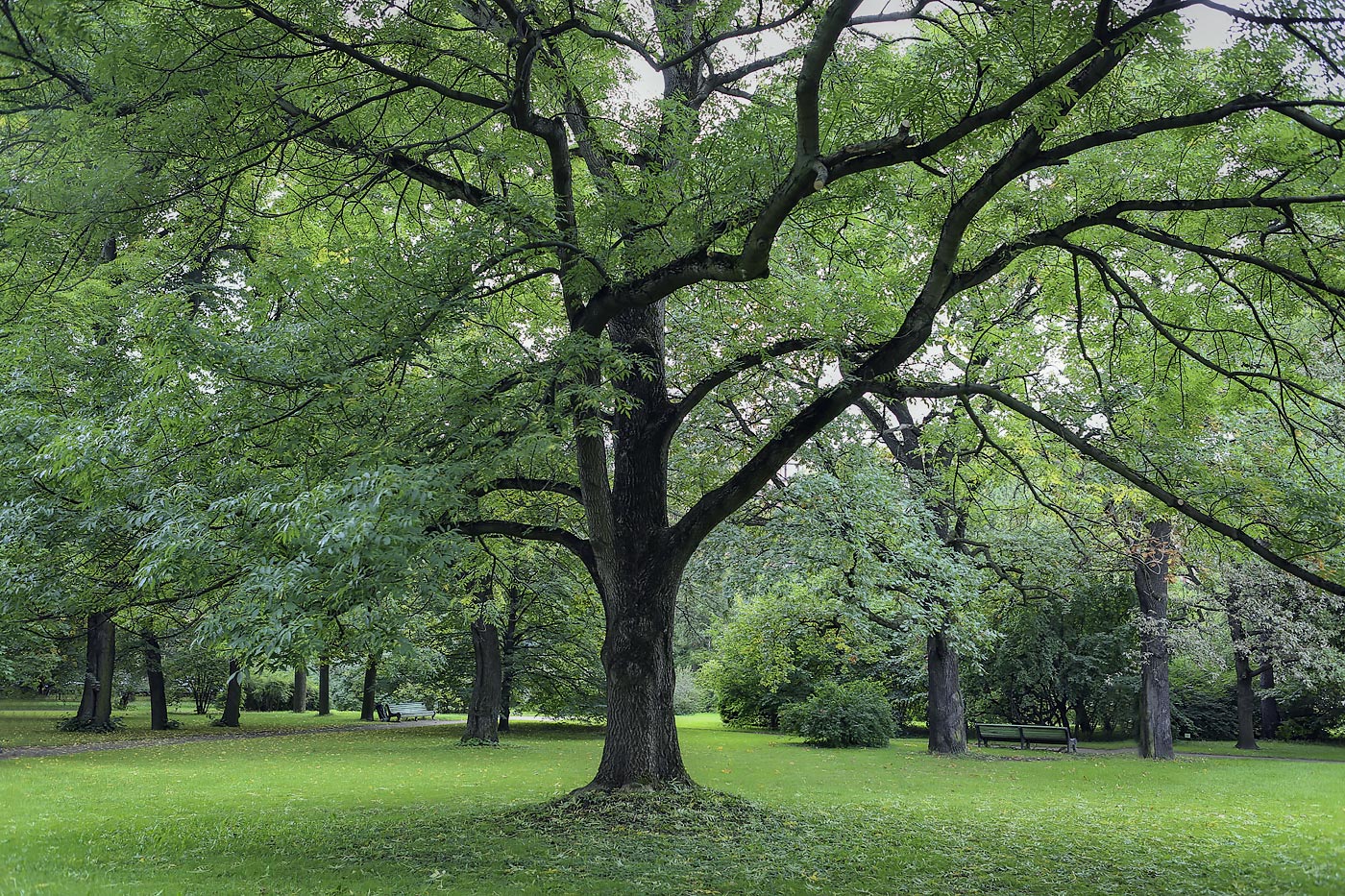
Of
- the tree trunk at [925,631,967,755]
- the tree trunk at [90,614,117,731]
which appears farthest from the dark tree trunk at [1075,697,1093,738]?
the tree trunk at [90,614,117,731]

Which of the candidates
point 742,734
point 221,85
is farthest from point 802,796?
point 742,734

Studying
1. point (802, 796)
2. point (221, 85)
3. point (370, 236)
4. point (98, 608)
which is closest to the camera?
point (221, 85)

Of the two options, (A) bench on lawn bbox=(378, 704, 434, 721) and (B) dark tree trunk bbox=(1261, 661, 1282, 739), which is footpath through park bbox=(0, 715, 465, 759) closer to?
(A) bench on lawn bbox=(378, 704, 434, 721)

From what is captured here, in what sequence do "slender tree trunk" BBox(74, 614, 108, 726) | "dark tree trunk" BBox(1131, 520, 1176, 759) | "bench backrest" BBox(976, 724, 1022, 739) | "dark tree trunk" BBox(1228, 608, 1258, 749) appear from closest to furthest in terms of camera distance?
"dark tree trunk" BBox(1131, 520, 1176, 759) < "bench backrest" BBox(976, 724, 1022, 739) < "slender tree trunk" BBox(74, 614, 108, 726) < "dark tree trunk" BBox(1228, 608, 1258, 749)

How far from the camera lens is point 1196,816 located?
420 inches

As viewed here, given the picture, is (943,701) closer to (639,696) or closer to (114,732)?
(639,696)

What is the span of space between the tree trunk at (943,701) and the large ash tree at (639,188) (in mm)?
9748

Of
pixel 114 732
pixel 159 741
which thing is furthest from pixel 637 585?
pixel 114 732

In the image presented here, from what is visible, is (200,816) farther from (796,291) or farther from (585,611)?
(585,611)

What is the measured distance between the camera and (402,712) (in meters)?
34.0

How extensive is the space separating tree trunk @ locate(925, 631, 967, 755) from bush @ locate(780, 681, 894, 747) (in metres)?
Answer: 2.19

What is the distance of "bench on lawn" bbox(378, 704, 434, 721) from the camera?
32.7 m

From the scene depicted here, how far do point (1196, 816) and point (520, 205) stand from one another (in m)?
10.8

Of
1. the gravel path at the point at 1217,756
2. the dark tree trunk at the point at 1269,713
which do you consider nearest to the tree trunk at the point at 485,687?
the gravel path at the point at 1217,756
